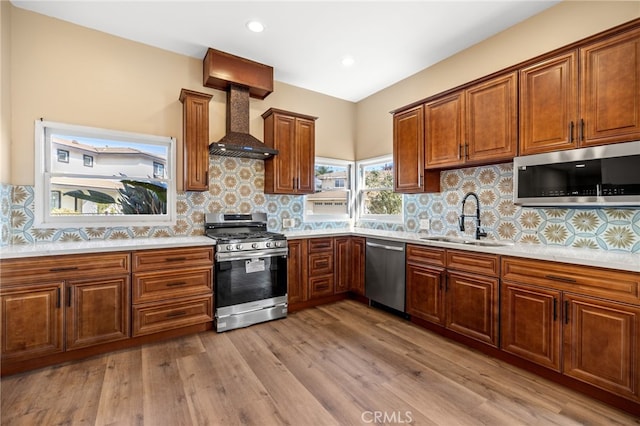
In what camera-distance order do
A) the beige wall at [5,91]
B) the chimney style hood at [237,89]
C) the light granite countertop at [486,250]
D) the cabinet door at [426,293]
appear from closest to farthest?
the light granite countertop at [486,250], the beige wall at [5,91], the cabinet door at [426,293], the chimney style hood at [237,89]

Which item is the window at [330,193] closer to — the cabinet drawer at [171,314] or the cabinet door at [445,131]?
the cabinet door at [445,131]

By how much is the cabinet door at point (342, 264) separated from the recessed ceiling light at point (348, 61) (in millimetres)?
2135

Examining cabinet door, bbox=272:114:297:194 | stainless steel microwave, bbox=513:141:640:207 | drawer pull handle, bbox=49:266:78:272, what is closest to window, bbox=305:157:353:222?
cabinet door, bbox=272:114:297:194

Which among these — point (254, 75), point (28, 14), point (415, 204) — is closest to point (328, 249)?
point (415, 204)

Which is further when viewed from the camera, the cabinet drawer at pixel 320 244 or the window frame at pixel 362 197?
the window frame at pixel 362 197

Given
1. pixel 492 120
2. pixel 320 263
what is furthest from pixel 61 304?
pixel 492 120

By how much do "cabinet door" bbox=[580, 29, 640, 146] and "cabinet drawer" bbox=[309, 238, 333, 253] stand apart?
102 inches

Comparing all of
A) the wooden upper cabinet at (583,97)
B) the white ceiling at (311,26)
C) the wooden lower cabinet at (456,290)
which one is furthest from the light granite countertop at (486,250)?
the white ceiling at (311,26)

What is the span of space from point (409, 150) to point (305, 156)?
131 centimetres

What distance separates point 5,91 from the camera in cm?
249

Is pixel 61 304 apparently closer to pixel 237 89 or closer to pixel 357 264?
pixel 237 89

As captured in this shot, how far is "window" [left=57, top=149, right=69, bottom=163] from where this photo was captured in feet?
9.36

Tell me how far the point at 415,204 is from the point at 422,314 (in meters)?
1.41

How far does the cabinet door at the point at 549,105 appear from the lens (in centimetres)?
221
